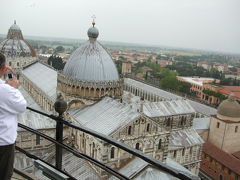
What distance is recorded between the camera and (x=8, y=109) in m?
3.96

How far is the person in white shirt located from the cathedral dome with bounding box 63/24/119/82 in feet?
55.2

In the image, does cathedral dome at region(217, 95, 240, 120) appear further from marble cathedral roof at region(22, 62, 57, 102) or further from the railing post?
the railing post

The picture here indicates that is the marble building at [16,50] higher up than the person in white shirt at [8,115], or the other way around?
the person in white shirt at [8,115]

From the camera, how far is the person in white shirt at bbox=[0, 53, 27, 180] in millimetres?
3926

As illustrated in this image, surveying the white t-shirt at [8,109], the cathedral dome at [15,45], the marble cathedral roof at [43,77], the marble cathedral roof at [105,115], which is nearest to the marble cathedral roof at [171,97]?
the marble cathedral roof at [43,77]

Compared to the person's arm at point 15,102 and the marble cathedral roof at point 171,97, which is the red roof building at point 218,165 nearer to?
the marble cathedral roof at point 171,97

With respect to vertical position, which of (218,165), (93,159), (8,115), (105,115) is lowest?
(218,165)

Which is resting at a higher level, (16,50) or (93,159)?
(93,159)

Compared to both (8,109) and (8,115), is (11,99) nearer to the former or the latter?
(8,109)

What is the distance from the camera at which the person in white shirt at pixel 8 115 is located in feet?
12.9

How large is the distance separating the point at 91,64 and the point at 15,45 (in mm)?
38313

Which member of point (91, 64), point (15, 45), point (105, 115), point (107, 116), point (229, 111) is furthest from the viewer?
point (15, 45)

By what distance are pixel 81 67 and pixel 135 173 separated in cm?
948

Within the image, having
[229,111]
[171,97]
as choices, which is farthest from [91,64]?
[171,97]
